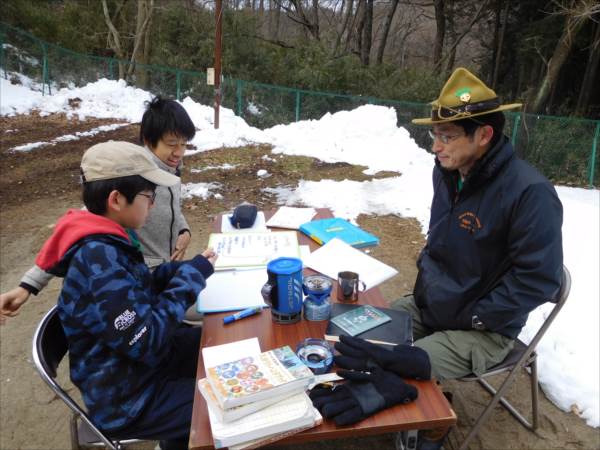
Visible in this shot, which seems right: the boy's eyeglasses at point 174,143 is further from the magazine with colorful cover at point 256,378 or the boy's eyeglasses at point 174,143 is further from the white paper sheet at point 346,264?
the magazine with colorful cover at point 256,378

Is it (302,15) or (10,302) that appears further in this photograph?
(302,15)

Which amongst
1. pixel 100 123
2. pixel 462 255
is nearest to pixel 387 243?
pixel 462 255

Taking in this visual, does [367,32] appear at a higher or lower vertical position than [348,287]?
higher

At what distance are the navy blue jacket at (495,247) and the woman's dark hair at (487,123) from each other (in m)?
0.05

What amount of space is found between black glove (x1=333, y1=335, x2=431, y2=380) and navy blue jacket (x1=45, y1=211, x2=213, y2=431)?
0.57 meters

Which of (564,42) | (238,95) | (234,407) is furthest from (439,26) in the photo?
(234,407)

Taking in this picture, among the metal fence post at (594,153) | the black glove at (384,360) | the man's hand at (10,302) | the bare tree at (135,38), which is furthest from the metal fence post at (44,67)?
the metal fence post at (594,153)

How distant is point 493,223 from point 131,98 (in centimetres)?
1159

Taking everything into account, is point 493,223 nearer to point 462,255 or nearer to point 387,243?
point 462,255

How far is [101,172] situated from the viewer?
1384mm

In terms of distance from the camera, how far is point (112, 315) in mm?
1229

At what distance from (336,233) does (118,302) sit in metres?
1.34

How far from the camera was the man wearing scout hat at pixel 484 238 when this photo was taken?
65.9 inches

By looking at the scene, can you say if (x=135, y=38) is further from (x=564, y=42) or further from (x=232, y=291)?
(x=232, y=291)
